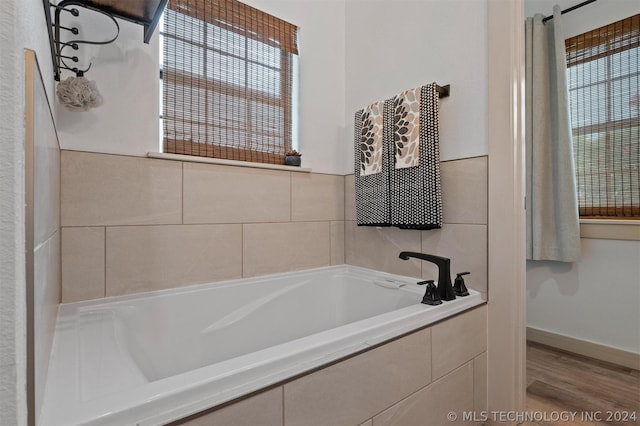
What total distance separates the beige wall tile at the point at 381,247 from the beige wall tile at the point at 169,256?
2.59 ft

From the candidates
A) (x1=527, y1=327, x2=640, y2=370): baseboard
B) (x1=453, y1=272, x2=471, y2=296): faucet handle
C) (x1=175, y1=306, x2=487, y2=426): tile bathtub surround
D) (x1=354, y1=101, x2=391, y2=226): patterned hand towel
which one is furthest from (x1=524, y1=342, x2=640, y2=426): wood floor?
(x1=354, y1=101, x2=391, y2=226): patterned hand towel

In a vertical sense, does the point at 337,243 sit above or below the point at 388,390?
above

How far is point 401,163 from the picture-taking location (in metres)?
1.66

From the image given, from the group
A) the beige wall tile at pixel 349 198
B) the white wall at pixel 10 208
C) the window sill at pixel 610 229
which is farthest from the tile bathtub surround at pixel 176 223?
the window sill at pixel 610 229

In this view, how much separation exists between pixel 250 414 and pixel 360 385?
36 cm

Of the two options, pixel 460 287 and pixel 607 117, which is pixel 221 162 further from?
pixel 607 117

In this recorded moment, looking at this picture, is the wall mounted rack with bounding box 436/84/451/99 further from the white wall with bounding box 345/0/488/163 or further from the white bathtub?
the white bathtub

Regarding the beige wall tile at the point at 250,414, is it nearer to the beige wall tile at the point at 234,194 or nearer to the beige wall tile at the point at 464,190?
the beige wall tile at the point at 234,194

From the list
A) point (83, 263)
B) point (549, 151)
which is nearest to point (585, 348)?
point (549, 151)

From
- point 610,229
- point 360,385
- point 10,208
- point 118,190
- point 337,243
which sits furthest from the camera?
point 337,243

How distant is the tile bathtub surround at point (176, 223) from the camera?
4.15ft

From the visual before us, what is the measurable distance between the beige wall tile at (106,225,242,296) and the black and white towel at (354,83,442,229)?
81 cm

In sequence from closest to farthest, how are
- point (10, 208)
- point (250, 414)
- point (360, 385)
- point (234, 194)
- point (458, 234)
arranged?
point (10, 208) < point (250, 414) < point (360, 385) < point (458, 234) < point (234, 194)

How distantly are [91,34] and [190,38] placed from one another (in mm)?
427
